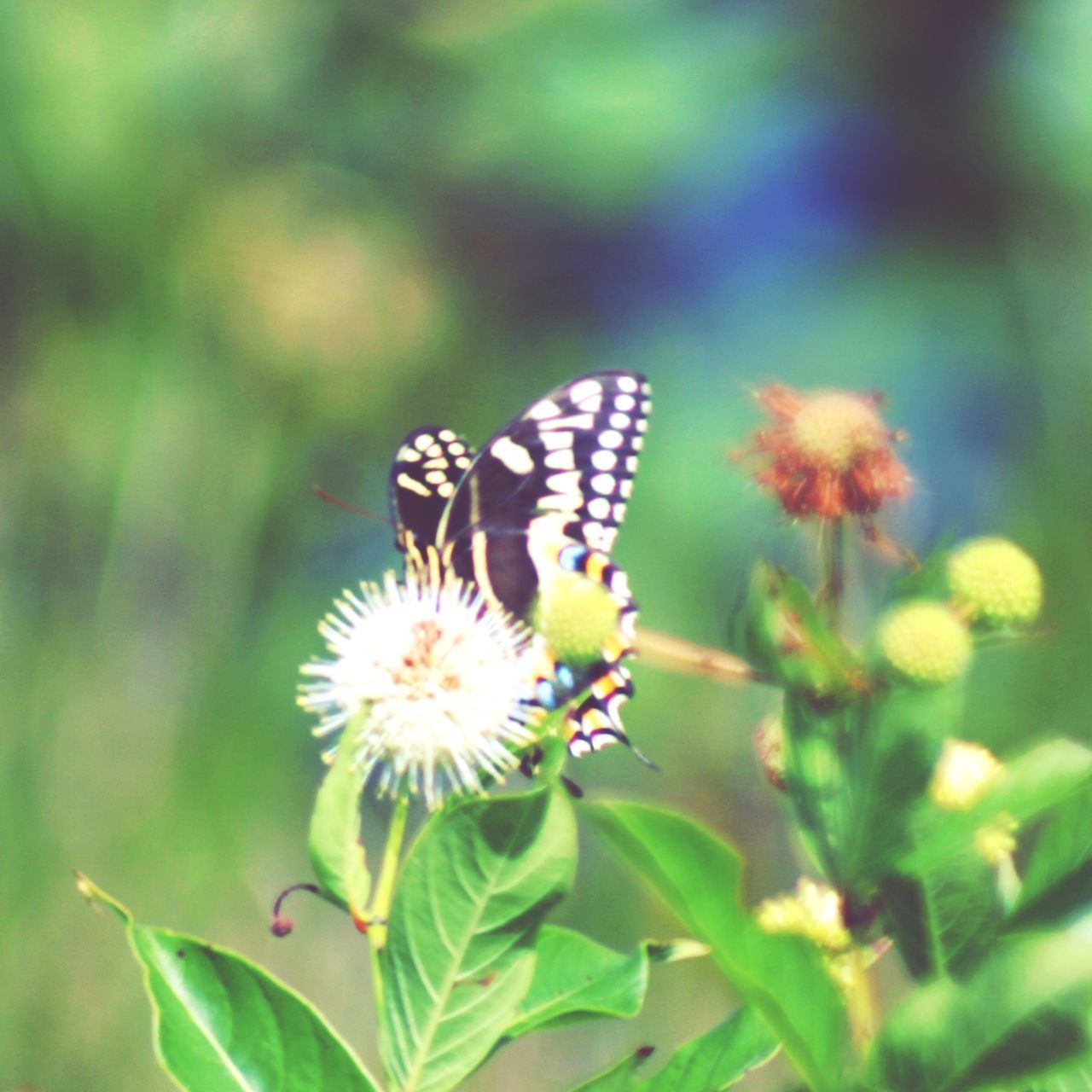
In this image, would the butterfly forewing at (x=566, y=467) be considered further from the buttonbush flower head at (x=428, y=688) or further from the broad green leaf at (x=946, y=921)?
the broad green leaf at (x=946, y=921)

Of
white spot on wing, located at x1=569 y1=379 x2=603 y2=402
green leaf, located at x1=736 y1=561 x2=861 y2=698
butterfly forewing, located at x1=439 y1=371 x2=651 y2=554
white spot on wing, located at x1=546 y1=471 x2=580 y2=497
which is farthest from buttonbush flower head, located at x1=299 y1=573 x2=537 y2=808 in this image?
white spot on wing, located at x1=569 y1=379 x2=603 y2=402

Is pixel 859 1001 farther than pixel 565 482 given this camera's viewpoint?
No

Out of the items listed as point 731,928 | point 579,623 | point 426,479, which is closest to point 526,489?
point 426,479

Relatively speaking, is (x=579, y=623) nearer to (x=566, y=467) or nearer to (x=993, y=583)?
(x=993, y=583)

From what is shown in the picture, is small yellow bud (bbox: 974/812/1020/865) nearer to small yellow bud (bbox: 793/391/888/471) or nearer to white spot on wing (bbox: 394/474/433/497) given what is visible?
small yellow bud (bbox: 793/391/888/471)

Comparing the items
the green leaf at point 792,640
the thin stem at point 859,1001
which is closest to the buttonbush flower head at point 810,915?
the thin stem at point 859,1001
